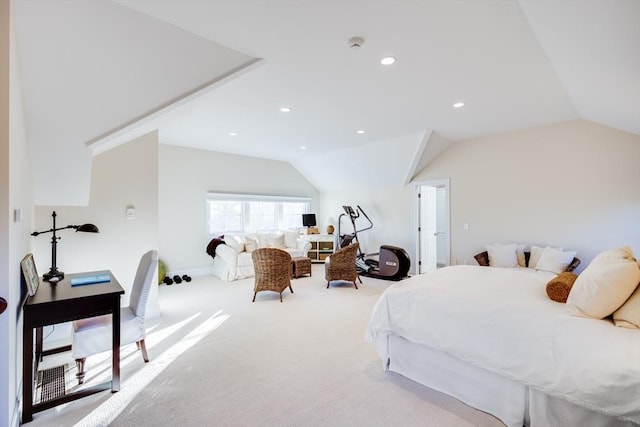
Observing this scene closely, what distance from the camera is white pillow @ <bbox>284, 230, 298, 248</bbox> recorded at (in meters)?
7.53

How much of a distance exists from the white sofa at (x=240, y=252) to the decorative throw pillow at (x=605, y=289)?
215 inches

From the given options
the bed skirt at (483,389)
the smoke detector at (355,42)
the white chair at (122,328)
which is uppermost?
the smoke detector at (355,42)

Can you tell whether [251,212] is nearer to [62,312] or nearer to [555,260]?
[62,312]

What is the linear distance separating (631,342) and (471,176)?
457cm

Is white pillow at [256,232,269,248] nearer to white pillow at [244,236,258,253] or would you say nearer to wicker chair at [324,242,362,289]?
white pillow at [244,236,258,253]

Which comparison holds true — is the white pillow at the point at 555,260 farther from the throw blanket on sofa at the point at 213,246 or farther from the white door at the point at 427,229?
the throw blanket on sofa at the point at 213,246

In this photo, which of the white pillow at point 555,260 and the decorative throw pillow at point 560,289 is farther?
the white pillow at point 555,260

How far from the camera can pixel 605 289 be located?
187cm

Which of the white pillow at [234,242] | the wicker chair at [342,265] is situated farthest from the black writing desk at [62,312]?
the white pillow at [234,242]

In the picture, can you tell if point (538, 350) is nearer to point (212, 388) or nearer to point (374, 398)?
point (374, 398)

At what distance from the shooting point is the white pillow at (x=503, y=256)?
488cm

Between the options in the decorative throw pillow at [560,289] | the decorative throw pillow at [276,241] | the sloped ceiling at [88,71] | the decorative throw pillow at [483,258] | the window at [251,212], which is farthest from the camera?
the decorative throw pillow at [276,241]

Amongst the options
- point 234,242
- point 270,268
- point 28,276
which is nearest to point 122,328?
point 28,276

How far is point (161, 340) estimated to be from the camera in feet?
11.0
